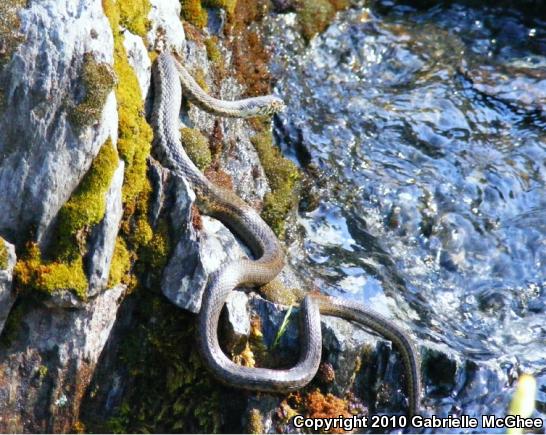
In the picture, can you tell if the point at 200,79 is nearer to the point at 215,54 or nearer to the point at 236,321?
→ the point at 215,54

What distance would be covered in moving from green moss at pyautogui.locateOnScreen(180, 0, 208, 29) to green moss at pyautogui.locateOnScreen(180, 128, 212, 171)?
187 cm

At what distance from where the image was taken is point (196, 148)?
8570 mm

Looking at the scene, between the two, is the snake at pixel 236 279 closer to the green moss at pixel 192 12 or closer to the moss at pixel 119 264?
the moss at pixel 119 264

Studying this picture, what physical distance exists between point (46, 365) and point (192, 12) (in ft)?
16.1

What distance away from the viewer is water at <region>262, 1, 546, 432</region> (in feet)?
29.7

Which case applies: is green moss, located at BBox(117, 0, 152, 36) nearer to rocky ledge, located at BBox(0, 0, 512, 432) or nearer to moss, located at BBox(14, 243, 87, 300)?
rocky ledge, located at BBox(0, 0, 512, 432)

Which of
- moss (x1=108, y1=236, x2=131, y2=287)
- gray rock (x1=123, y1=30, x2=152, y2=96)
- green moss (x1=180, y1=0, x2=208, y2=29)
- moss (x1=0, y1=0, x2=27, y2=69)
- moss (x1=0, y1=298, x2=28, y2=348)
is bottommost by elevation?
moss (x1=0, y1=298, x2=28, y2=348)

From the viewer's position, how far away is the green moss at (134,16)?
7945 millimetres

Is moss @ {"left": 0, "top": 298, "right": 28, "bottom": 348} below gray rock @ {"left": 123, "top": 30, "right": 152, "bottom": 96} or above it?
below

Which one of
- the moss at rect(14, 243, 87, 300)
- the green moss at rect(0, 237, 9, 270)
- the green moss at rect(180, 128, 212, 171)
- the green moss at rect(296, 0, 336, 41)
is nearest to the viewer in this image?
the green moss at rect(0, 237, 9, 270)

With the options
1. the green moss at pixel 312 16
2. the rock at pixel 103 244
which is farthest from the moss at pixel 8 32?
the green moss at pixel 312 16

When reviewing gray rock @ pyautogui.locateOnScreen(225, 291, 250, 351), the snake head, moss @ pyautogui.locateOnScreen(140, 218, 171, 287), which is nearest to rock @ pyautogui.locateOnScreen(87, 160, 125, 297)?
moss @ pyautogui.locateOnScreen(140, 218, 171, 287)

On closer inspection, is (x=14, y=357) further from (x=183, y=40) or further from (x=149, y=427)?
(x=183, y=40)

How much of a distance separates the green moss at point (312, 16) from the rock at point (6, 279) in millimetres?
7142
